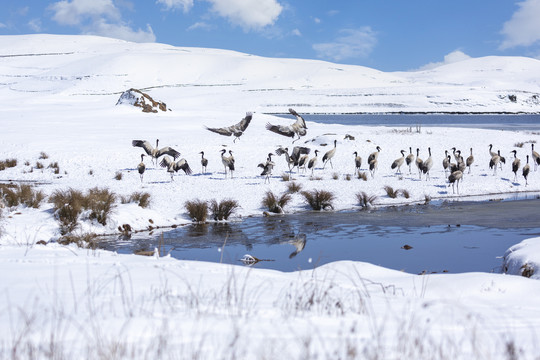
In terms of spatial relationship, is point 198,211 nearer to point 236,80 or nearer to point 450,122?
point 450,122

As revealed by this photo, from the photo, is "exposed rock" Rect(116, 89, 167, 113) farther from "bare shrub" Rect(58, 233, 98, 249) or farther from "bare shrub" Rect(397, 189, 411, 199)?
"bare shrub" Rect(58, 233, 98, 249)

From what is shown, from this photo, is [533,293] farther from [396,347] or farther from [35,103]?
[35,103]

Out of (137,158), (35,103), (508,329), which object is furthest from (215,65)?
(508,329)

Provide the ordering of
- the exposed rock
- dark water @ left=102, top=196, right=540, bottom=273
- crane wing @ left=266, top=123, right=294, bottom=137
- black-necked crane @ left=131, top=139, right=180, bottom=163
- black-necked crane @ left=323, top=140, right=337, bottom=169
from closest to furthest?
1. dark water @ left=102, top=196, right=540, bottom=273
2. crane wing @ left=266, top=123, right=294, bottom=137
3. black-necked crane @ left=131, top=139, right=180, bottom=163
4. black-necked crane @ left=323, top=140, right=337, bottom=169
5. the exposed rock

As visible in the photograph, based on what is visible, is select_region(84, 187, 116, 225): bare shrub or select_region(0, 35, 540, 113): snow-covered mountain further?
select_region(0, 35, 540, 113): snow-covered mountain

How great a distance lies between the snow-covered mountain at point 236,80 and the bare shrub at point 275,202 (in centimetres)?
6582

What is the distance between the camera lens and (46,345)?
3.11 metres

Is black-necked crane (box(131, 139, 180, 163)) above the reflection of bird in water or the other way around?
above

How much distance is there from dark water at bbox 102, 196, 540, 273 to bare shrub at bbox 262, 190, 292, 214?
48 cm

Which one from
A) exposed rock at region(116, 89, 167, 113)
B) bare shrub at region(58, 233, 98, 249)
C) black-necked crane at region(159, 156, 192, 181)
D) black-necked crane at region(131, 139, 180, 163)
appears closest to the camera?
bare shrub at region(58, 233, 98, 249)

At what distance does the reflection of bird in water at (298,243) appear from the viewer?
1045 centimetres

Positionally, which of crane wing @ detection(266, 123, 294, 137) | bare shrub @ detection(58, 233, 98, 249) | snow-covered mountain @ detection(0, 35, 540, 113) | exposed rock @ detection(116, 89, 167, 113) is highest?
snow-covered mountain @ detection(0, 35, 540, 113)

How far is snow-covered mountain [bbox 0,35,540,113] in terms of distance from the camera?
346ft

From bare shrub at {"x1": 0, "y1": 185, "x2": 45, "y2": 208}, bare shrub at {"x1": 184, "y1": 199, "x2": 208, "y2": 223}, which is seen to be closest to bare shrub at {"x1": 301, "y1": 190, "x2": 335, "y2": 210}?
bare shrub at {"x1": 184, "y1": 199, "x2": 208, "y2": 223}
